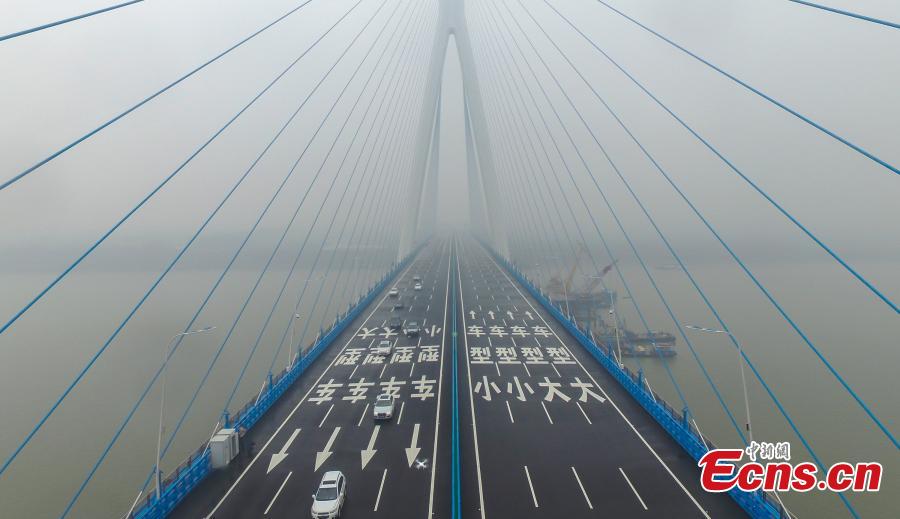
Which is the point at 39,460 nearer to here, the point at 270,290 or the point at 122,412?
the point at 122,412

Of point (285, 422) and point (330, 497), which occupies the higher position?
point (330, 497)

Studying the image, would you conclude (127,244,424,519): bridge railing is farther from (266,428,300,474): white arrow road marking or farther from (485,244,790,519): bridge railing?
(485,244,790,519): bridge railing

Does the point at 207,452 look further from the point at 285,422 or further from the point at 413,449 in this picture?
the point at 413,449

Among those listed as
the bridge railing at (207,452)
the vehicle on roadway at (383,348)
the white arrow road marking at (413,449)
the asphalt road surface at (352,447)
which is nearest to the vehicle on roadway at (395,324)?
the bridge railing at (207,452)

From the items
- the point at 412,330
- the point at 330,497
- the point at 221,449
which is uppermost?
the point at 412,330

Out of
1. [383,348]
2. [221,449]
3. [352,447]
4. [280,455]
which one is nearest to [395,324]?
[383,348]

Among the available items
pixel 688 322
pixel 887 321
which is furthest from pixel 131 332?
pixel 887 321

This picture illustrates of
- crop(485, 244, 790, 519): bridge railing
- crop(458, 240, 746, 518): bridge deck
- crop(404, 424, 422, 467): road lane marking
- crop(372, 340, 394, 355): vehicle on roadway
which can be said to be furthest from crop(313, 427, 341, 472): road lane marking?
crop(485, 244, 790, 519): bridge railing
